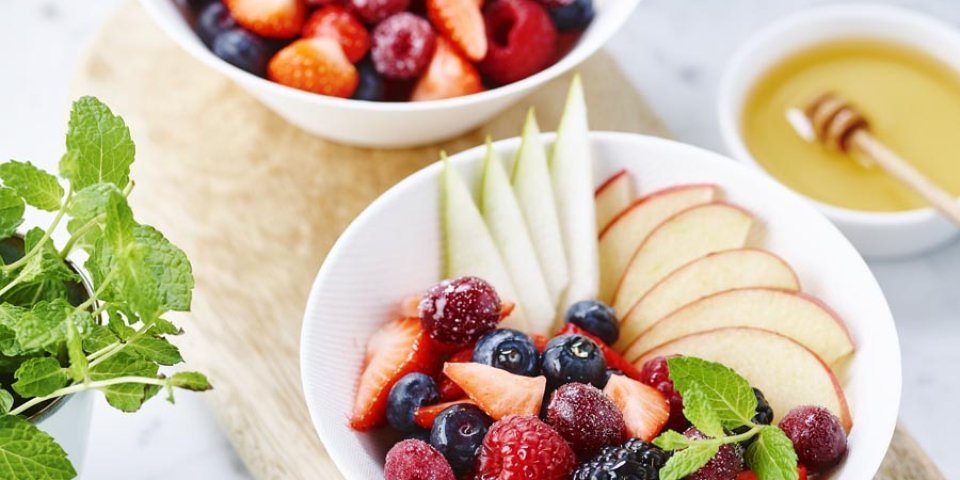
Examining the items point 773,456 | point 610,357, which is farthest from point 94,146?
point 773,456

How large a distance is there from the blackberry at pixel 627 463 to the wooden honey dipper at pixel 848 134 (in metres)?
0.84

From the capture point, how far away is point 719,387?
1.21 metres

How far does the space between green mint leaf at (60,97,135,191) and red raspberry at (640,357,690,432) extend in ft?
2.18

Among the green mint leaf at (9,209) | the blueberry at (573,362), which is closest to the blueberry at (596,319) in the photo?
the blueberry at (573,362)

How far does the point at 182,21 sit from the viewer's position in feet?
5.70

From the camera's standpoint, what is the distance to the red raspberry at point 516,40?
5.65 feet

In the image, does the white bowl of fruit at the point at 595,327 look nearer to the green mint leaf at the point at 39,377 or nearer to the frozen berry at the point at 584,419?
the frozen berry at the point at 584,419

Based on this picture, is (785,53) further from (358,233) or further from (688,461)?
(688,461)

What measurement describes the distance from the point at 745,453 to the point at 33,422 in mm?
783

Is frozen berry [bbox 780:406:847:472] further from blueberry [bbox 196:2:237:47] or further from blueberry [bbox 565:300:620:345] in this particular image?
blueberry [bbox 196:2:237:47]

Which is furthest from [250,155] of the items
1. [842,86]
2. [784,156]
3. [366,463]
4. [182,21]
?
[842,86]

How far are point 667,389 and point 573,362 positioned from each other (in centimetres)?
13

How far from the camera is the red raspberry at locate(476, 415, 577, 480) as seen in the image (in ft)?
3.77

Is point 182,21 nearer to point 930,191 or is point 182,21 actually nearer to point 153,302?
point 153,302
